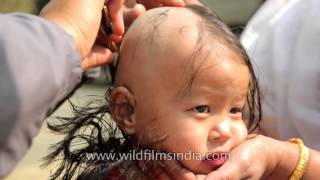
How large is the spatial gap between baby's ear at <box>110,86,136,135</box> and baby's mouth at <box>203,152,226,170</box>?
0.19m

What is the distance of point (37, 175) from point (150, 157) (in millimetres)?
2163

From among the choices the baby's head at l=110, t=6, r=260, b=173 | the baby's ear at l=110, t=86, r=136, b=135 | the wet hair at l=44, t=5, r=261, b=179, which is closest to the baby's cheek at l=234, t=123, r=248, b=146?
the baby's head at l=110, t=6, r=260, b=173

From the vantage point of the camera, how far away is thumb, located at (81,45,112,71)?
1397mm

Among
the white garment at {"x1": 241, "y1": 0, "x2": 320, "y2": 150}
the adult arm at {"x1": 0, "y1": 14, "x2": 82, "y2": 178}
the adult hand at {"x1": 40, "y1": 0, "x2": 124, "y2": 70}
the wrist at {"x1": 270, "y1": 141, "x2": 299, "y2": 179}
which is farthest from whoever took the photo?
the white garment at {"x1": 241, "y1": 0, "x2": 320, "y2": 150}

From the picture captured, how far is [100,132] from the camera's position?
154cm

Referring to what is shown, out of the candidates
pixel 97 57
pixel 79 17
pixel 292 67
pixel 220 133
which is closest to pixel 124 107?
pixel 97 57

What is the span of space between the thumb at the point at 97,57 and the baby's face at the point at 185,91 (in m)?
0.06

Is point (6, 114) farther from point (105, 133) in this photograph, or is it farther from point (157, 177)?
point (105, 133)

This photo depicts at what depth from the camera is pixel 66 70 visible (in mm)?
999

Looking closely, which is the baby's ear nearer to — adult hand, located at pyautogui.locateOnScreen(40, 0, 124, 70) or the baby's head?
the baby's head

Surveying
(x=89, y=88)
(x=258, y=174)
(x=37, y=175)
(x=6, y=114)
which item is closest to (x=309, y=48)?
(x=258, y=174)

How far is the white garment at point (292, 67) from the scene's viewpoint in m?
1.72

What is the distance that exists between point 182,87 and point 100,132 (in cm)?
29

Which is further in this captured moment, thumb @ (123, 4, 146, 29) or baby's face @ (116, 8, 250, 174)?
thumb @ (123, 4, 146, 29)
